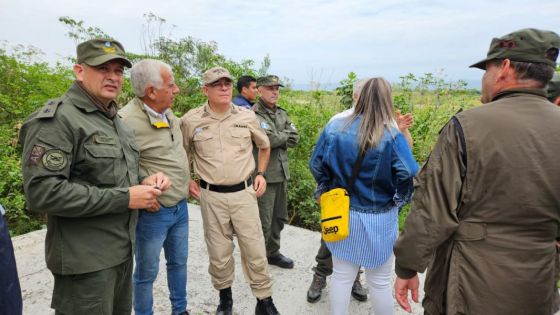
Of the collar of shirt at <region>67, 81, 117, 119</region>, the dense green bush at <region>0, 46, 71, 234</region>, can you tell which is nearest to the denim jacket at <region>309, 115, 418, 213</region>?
the collar of shirt at <region>67, 81, 117, 119</region>

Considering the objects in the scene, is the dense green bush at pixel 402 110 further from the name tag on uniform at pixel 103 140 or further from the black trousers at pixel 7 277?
the black trousers at pixel 7 277

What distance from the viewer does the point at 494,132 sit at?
1.49 m

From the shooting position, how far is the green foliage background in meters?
4.90

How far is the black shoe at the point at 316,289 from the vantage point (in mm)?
3074

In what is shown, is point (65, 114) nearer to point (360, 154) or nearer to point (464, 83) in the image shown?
point (360, 154)

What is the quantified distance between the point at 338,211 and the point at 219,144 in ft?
3.64

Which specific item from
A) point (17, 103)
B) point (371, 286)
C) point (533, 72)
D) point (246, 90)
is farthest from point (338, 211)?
point (17, 103)

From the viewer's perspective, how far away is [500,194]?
1.50 meters

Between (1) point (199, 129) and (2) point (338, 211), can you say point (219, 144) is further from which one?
(2) point (338, 211)

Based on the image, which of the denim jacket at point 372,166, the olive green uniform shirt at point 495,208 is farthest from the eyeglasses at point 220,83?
the olive green uniform shirt at point 495,208

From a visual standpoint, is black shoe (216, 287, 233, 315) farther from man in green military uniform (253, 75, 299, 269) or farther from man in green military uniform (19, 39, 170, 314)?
man in green military uniform (19, 39, 170, 314)

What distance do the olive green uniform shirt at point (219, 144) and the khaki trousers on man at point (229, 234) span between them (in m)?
0.16

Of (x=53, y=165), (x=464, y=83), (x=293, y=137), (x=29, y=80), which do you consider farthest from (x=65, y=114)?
(x=29, y=80)

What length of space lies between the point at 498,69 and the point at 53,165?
2.11 metres
